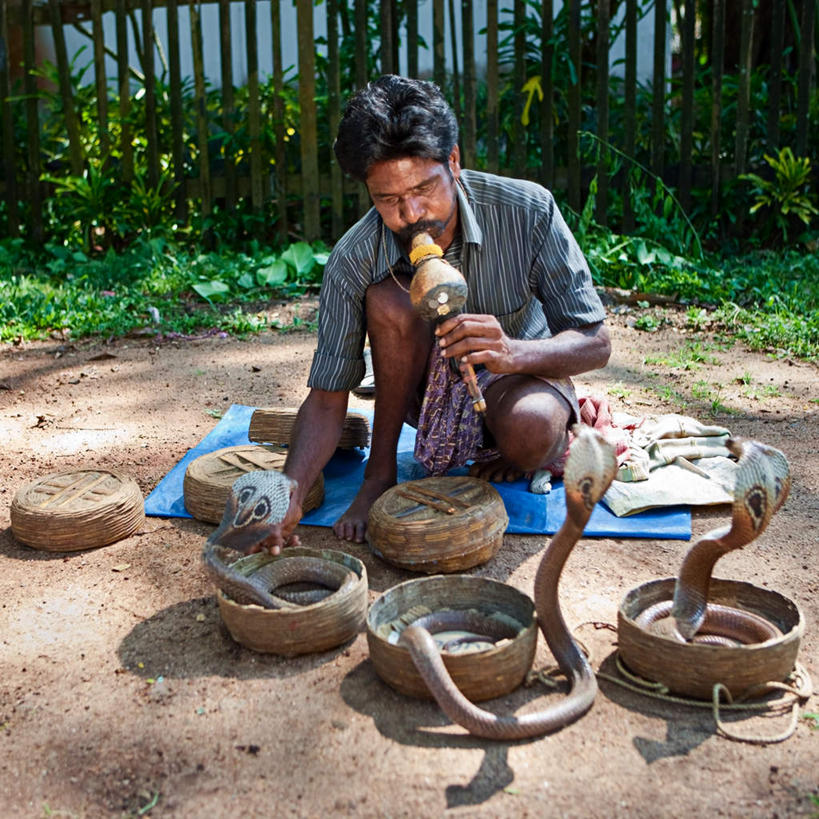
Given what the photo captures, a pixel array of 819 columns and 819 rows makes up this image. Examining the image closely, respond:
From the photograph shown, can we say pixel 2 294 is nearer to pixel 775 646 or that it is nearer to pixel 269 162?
pixel 269 162

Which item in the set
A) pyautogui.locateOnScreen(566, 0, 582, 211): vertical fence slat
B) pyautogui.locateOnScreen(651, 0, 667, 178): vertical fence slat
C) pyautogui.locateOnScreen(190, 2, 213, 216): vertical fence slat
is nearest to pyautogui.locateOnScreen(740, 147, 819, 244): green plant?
pyautogui.locateOnScreen(651, 0, 667, 178): vertical fence slat

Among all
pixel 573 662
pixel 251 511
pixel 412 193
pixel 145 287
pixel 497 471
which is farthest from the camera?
pixel 145 287

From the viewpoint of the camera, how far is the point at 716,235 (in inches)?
287

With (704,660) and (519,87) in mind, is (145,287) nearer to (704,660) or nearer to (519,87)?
(519,87)

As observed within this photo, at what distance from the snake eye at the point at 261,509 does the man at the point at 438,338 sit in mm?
387

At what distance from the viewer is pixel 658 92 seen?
22.9ft

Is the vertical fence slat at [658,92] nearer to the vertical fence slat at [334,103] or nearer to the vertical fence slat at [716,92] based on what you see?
the vertical fence slat at [716,92]

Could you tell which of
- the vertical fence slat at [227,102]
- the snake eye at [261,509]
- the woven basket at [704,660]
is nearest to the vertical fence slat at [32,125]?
the vertical fence slat at [227,102]

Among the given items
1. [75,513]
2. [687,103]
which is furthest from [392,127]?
[687,103]

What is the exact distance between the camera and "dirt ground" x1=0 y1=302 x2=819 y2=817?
1.97 meters

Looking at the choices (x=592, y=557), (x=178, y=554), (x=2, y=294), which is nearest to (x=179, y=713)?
(x=178, y=554)

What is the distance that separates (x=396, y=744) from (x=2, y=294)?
4.97 m

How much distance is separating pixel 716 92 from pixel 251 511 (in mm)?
5792

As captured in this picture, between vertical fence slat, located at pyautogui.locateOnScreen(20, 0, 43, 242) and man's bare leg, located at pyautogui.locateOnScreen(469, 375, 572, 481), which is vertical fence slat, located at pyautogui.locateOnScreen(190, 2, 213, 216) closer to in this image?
vertical fence slat, located at pyautogui.locateOnScreen(20, 0, 43, 242)
